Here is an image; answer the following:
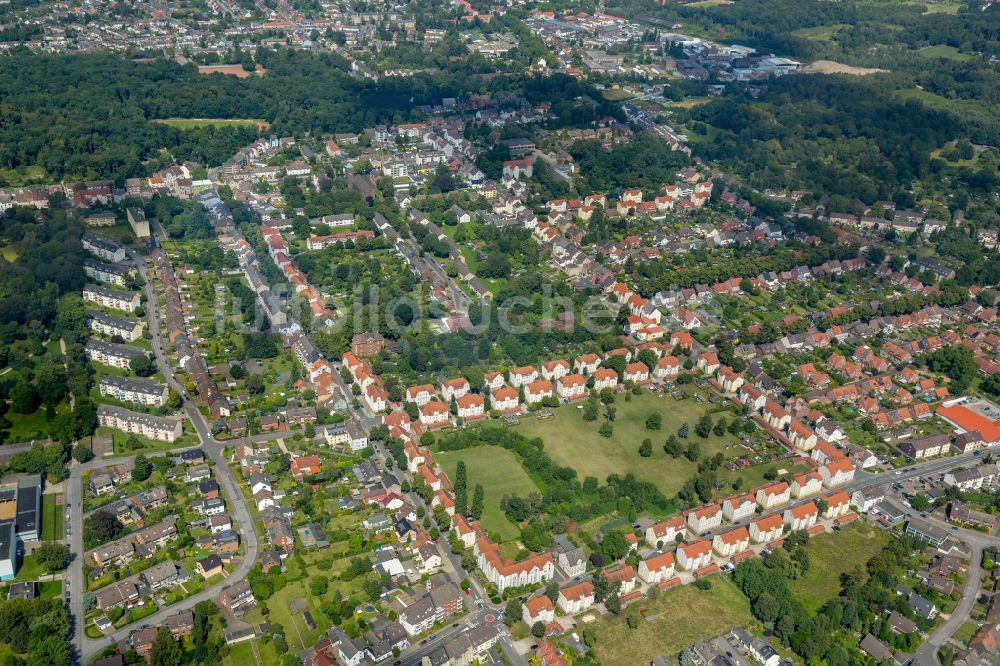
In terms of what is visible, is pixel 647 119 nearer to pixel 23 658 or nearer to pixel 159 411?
pixel 159 411

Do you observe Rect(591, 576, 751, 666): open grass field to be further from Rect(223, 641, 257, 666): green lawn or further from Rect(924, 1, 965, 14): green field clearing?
Rect(924, 1, 965, 14): green field clearing

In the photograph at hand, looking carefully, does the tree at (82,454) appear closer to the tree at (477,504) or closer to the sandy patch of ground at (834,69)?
the tree at (477,504)

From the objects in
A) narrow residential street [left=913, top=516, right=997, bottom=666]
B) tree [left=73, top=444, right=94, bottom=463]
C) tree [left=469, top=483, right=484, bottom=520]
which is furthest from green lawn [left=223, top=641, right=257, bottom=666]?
narrow residential street [left=913, top=516, right=997, bottom=666]

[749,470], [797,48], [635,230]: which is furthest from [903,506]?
[797,48]

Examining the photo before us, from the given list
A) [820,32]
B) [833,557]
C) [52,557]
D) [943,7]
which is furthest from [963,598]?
[943,7]

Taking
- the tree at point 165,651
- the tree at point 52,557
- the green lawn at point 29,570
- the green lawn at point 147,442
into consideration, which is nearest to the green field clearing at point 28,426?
the green lawn at point 147,442

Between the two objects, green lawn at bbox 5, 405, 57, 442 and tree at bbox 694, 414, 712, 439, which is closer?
green lawn at bbox 5, 405, 57, 442

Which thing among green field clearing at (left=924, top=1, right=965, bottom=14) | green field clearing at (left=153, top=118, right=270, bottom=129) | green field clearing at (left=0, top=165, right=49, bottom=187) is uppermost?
green field clearing at (left=924, top=1, right=965, bottom=14)
